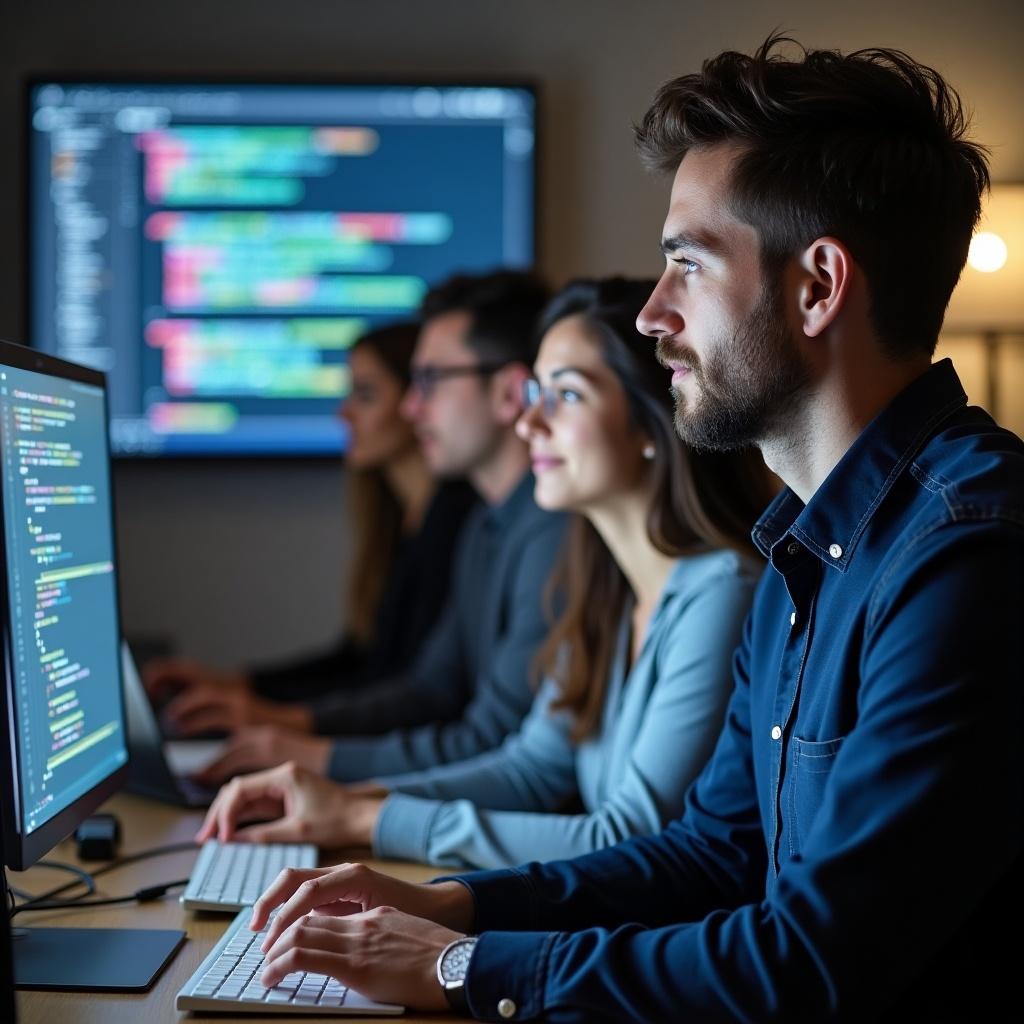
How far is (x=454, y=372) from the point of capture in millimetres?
2801

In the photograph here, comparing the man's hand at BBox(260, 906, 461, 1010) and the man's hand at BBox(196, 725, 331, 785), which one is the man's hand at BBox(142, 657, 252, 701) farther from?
the man's hand at BBox(260, 906, 461, 1010)

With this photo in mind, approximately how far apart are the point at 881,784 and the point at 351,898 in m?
0.47

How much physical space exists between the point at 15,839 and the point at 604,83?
2829 millimetres

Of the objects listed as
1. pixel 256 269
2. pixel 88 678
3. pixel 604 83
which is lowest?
pixel 88 678

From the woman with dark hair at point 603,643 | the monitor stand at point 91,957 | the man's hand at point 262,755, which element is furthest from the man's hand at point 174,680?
the monitor stand at point 91,957

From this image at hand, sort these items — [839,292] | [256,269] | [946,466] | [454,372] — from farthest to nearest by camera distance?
[256,269] → [454,372] → [839,292] → [946,466]

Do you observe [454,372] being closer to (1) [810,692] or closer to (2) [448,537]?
(2) [448,537]

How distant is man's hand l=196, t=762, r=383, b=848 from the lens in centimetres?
149

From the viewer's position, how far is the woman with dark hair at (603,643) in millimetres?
1480

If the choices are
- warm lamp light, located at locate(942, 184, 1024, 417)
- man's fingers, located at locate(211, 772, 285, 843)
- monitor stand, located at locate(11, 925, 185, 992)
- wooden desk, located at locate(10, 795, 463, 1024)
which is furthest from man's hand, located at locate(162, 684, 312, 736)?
warm lamp light, located at locate(942, 184, 1024, 417)

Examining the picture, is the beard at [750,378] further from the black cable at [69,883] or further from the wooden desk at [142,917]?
the black cable at [69,883]

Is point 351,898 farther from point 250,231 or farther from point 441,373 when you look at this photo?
point 250,231

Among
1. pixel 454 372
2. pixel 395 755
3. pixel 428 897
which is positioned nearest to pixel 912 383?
pixel 428 897

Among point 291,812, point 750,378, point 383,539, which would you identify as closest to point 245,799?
point 291,812
